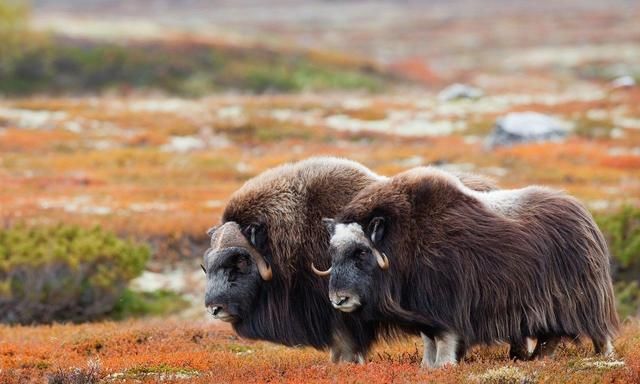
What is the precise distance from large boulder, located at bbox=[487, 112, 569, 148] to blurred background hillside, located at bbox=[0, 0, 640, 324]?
2.5 inches

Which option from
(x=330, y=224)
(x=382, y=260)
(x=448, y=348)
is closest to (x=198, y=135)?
(x=330, y=224)

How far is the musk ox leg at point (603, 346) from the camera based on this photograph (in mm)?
7730

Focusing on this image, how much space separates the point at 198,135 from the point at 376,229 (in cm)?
2535

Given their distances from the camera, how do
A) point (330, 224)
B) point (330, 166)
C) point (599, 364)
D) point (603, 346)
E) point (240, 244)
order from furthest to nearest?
point (330, 166)
point (240, 244)
point (603, 346)
point (330, 224)
point (599, 364)

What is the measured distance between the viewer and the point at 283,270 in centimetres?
795

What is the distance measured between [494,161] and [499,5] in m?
124

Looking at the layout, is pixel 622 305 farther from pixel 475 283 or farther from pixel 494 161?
pixel 494 161

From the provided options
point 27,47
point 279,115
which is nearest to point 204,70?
point 27,47

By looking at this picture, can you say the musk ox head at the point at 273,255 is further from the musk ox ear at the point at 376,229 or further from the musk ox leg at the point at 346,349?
the musk ox ear at the point at 376,229

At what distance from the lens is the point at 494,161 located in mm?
25672

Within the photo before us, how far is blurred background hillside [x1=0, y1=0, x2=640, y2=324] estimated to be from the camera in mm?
15492

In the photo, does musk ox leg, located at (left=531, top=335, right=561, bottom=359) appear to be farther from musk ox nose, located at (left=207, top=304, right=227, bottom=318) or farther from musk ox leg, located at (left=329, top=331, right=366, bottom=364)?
musk ox nose, located at (left=207, top=304, right=227, bottom=318)

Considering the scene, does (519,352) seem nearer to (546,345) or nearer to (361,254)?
(546,345)

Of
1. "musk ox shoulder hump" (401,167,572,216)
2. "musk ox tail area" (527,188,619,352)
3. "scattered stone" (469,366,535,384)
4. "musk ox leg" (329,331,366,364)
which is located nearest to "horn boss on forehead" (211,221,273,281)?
"musk ox leg" (329,331,366,364)
